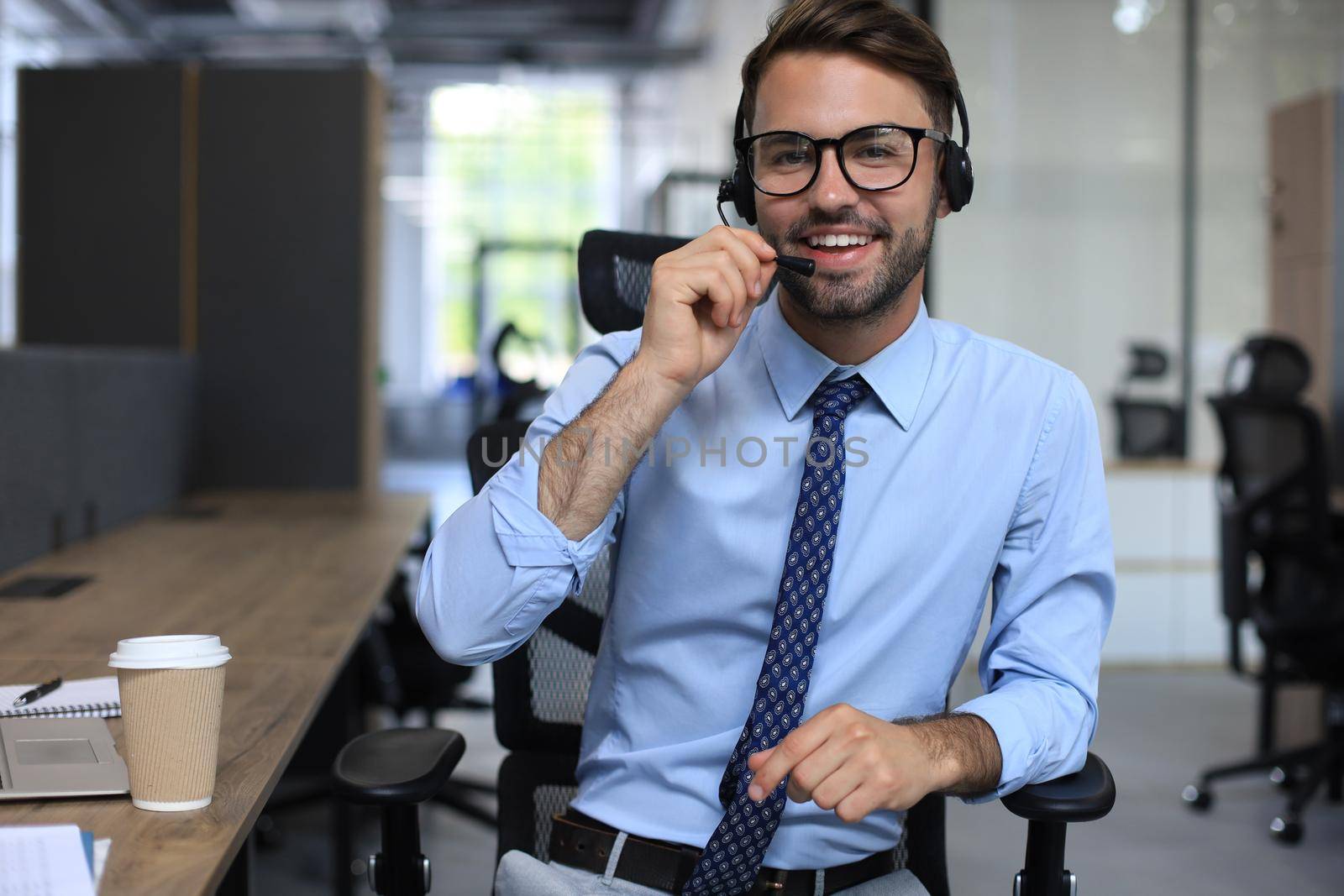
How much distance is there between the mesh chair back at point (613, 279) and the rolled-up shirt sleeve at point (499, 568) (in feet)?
1.05

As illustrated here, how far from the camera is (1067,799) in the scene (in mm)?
1046

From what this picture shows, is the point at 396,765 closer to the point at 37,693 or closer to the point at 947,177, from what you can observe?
the point at 37,693

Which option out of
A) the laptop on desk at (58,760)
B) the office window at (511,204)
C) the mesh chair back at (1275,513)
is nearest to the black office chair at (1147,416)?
the mesh chair back at (1275,513)

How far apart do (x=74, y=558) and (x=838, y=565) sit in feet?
5.28

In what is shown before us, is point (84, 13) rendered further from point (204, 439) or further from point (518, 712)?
point (518, 712)

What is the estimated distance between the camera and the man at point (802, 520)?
1.05 metres

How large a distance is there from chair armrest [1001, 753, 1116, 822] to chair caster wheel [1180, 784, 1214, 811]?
2.06m

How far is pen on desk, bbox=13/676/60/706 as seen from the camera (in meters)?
1.14

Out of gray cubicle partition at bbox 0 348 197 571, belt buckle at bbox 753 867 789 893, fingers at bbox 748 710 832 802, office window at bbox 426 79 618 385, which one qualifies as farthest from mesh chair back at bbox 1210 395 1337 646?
office window at bbox 426 79 618 385

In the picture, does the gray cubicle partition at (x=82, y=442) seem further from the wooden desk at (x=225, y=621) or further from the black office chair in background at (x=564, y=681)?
the black office chair in background at (x=564, y=681)

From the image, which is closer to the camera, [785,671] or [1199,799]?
[785,671]

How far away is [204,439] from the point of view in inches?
136

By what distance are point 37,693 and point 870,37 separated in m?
0.99

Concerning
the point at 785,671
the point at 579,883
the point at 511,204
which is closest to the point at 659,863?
the point at 579,883
